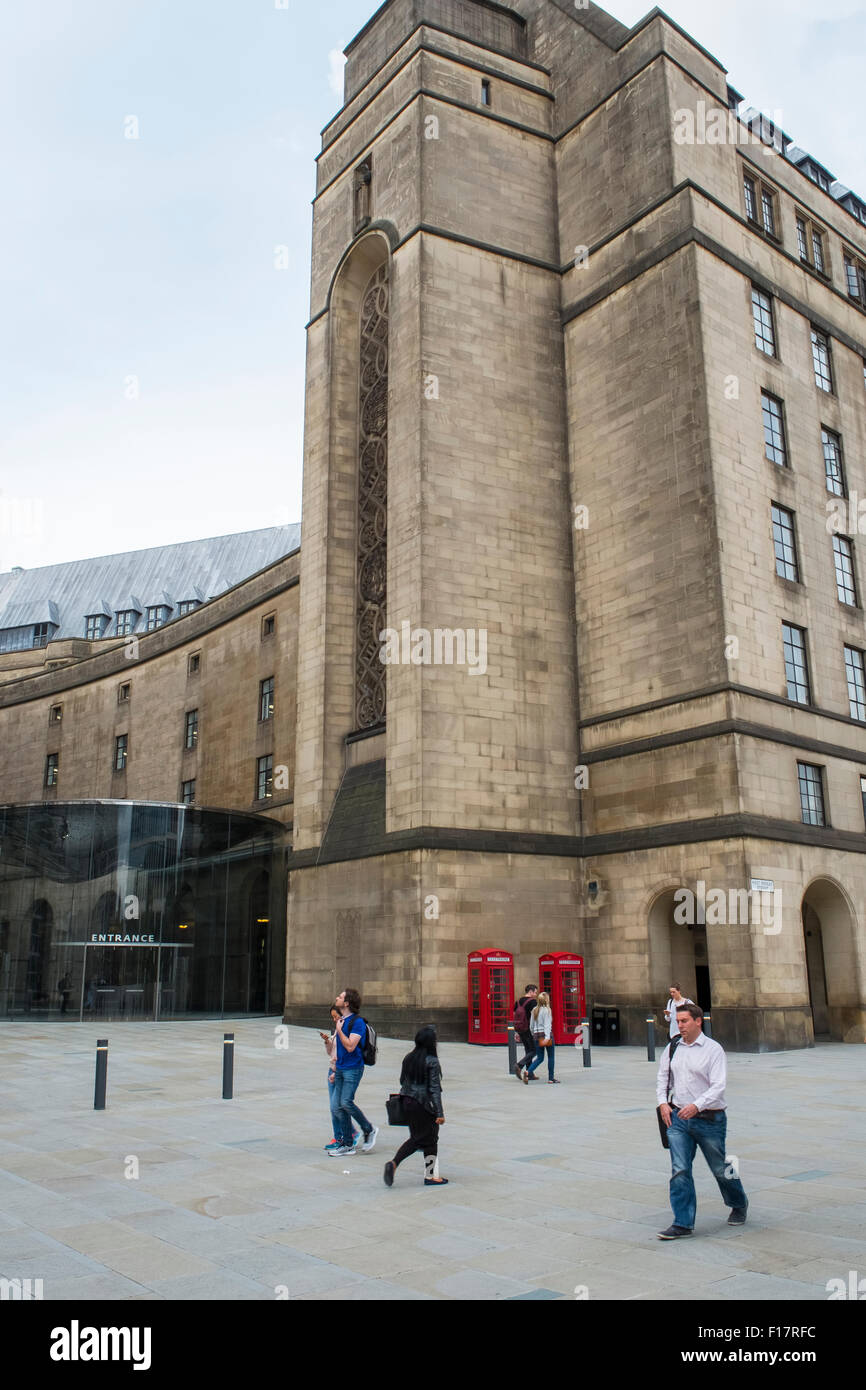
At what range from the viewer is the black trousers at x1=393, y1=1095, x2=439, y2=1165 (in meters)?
9.59

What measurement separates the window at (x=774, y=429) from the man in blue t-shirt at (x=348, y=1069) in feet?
71.4

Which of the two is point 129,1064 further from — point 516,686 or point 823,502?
point 823,502

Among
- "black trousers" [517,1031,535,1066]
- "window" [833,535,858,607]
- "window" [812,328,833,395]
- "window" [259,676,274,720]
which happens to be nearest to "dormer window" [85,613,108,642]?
"window" [259,676,274,720]

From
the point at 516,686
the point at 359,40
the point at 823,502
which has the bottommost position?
the point at 516,686

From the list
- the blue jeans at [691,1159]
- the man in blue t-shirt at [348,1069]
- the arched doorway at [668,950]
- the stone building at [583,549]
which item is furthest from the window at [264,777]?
the blue jeans at [691,1159]

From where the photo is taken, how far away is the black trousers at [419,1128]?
9586 millimetres

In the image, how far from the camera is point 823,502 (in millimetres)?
30016

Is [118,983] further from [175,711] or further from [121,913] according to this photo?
[175,711]

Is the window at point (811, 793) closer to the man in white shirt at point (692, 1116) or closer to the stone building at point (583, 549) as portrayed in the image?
the stone building at point (583, 549)

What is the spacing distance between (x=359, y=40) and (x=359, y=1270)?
3885 centimetres
